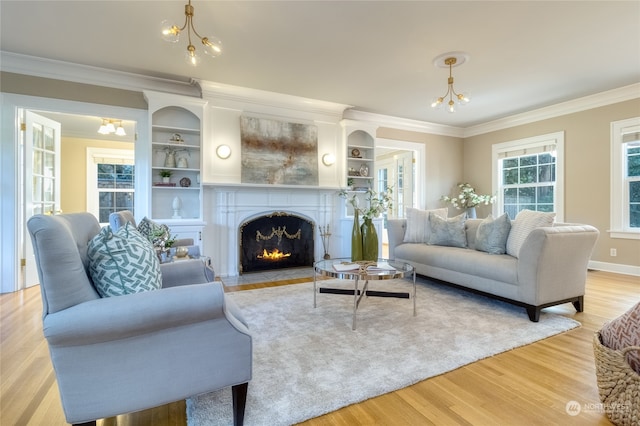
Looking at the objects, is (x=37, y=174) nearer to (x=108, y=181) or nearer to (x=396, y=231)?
(x=108, y=181)

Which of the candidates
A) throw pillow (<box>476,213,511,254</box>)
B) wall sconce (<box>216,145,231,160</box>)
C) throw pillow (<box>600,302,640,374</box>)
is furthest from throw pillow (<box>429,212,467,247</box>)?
wall sconce (<box>216,145,231,160</box>)

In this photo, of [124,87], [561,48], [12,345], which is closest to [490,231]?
[561,48]

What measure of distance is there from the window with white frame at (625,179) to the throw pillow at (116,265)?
590 centimetres

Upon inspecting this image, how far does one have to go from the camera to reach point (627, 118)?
434 centimetres

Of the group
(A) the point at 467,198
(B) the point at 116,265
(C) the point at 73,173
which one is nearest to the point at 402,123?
(A) the point at 467,198

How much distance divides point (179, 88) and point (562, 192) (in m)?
6.11

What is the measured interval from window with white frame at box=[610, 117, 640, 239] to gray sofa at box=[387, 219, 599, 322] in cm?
250

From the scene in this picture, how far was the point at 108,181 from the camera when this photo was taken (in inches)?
253

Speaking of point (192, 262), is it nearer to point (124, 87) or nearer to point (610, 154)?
point (124, 87)

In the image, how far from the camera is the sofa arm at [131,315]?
1.03 m

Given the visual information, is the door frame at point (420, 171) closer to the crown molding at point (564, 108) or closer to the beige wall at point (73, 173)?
the crown molding at point (564, 108)

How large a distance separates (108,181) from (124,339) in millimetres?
6555

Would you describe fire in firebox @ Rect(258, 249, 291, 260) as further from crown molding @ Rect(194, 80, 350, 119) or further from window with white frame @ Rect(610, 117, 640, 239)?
window with white frame @ Rect(610, 117, 640, 239)
